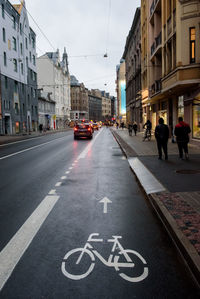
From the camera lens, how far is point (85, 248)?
391cm

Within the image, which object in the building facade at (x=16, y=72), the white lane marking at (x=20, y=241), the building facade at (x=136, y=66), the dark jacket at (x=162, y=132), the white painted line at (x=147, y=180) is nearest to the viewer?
the white lane marking at (x=20, y=241)

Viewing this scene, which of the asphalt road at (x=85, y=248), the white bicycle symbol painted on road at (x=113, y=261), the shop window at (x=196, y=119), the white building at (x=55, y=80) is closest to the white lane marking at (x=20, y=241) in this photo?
the asphalt road at (x=85, y=248)

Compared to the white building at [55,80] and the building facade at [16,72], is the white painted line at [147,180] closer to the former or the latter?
the building facade at [16,72]

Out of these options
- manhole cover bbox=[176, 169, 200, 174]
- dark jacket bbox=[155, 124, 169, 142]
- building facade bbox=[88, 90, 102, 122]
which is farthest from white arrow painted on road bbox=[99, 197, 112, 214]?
building facade bbox=[88, 90, 102, 122]

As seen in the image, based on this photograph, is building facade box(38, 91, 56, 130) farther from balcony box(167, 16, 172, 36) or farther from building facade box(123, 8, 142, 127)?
balcony box(167, 16, 172, 36)

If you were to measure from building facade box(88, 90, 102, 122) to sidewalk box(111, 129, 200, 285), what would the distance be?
13844cm

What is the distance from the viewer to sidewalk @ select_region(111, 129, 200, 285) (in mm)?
3678

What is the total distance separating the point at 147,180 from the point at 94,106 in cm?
14903

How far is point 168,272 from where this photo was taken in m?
3.30

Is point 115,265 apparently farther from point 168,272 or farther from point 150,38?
point 150,38

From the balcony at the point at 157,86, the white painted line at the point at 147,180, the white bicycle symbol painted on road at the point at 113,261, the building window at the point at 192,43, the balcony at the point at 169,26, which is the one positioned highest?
the balcony at the point at 169,26

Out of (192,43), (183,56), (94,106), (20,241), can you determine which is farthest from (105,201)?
(94,106)

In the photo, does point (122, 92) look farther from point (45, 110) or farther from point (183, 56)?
point (183, 56)

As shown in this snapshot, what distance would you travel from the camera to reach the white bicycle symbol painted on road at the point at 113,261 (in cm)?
323
